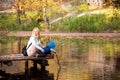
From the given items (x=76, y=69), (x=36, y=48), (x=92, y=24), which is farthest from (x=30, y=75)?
(x=92, y=24)

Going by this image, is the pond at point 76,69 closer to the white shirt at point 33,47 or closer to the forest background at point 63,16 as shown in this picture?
the white shirt at point 33,47

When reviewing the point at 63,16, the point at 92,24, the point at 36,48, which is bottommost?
the point at 92,24

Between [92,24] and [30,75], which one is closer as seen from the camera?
[30,75]

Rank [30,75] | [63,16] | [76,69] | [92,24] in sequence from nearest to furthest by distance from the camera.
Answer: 1. [30,75]
2. [76,69]
3. [92,24]
4. [63,16]

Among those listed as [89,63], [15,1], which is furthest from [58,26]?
[89,63]

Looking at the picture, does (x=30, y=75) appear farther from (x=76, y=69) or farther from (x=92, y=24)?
(x=92, y=24)

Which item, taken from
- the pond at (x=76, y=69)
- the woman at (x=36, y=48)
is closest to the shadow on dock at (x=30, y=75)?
the pond at (x=76, y=69)

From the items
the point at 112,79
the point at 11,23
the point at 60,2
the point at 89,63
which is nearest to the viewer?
the point at 112,79

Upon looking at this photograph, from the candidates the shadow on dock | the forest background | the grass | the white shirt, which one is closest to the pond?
the shadow on dock

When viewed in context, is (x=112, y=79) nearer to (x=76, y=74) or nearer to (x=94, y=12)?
(x=76, y=74)

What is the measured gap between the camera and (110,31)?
3550cm

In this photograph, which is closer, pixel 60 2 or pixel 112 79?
pixel 112 79

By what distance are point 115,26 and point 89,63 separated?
1916 cm

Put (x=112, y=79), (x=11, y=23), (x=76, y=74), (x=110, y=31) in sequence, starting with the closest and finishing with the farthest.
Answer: (x=112, y=79)
(x=76, y=74)
(x=110, y=31)
(x=11, y=23)
